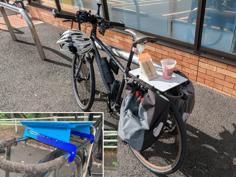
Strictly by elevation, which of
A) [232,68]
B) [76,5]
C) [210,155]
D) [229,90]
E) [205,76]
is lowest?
[210,155]

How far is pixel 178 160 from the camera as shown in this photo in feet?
6.97

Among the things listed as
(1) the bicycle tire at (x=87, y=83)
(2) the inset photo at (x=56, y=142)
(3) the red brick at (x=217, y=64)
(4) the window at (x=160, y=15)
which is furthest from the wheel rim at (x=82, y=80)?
(3) the red brick at (x=217, y=64)

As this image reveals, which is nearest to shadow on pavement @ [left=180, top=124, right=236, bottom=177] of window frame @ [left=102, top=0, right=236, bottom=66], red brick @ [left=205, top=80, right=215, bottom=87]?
red brick @ [left=205, top=80, right=215, bottom=87]

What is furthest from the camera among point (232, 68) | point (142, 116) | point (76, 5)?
point (76, 5)

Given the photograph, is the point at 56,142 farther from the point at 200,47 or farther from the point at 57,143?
the point at 200,47

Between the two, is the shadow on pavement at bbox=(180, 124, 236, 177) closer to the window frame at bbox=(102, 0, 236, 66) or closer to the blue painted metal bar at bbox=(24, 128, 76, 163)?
the window frame at bbox=(102, 0, 236, 66)

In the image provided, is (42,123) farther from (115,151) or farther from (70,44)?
(70,44)

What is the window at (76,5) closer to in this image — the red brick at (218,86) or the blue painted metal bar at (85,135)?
the red brick at (218,86)

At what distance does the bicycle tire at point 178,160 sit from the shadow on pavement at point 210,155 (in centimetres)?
23

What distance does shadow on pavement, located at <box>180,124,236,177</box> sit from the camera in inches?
92.5

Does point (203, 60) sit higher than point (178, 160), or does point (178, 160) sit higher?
point (203, 60)

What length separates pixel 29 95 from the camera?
3.81 metres

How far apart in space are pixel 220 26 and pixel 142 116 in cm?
203

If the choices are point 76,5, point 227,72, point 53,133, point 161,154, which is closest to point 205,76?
point 227,72
